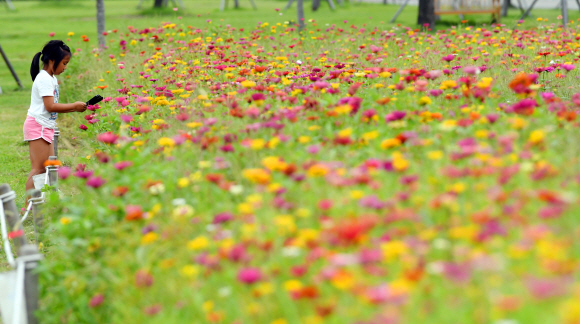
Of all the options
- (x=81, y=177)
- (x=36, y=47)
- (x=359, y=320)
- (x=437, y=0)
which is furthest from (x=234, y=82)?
(x=36, y=47)

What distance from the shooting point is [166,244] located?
2.67 meters

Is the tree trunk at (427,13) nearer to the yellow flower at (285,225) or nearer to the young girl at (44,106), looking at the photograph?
the young girl at (44,106)

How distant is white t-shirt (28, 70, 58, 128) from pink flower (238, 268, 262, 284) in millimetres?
3804

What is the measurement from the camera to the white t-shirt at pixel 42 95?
201 inches

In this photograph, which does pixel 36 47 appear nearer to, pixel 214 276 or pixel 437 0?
pixel 437 0

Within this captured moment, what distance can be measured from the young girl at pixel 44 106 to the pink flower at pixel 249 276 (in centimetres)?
358

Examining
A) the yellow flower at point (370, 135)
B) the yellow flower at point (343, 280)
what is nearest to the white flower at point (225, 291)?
the yellow flower at point (343, 280)

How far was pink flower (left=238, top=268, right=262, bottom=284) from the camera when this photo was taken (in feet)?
6.50

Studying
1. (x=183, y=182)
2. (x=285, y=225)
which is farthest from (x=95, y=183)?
(x=285, y=225)

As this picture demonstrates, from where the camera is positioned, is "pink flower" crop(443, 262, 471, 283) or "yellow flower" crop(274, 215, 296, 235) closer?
"pink flower" crop(443, 262, 471, 283)

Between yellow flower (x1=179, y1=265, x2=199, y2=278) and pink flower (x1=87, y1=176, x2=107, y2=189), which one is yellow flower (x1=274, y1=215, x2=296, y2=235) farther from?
pink flower (x1=87, y1=176, x2=107, y2=189)

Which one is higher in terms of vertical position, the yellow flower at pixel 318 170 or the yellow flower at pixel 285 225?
the yellow flower at pixel 318 170

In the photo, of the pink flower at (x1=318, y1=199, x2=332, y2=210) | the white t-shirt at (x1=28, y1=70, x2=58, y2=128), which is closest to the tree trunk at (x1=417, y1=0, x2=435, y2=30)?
the white t-shirt at (x1=28, y1=70, x2=58, y2=128)

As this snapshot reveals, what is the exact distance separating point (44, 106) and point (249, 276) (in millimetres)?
3956
